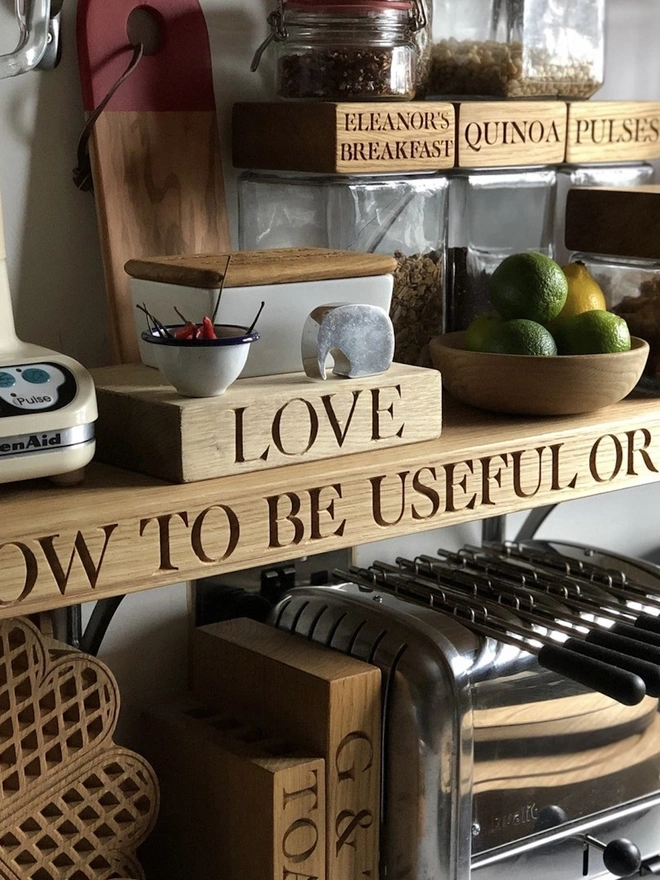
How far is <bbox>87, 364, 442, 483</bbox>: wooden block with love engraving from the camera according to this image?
2.94 feet

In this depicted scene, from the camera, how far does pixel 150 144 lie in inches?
44.3

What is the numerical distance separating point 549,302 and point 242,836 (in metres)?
0.52

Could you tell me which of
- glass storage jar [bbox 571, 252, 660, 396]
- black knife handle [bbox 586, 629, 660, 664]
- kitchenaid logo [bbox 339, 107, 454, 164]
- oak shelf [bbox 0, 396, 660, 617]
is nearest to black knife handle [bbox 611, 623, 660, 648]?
black knife handle [bbox 586, 629, 660, 664]

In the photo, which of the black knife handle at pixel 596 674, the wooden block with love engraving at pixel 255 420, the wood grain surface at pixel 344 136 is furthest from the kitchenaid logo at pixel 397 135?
the black knife handle at pixel 596 674

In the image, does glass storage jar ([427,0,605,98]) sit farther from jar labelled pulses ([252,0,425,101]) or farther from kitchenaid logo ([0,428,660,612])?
kitchenaid logo ([0,428,660,612])

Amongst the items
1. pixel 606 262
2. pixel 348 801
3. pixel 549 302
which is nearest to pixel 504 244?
pixel 606 262

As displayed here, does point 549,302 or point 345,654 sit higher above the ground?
point 549,302

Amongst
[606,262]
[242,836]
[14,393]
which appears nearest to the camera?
[14,393]

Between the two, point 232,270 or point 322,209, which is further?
point 322,209

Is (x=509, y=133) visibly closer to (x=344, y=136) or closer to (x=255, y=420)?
(x=344, y=136)

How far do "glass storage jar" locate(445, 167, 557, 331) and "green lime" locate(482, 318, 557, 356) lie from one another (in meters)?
0.16

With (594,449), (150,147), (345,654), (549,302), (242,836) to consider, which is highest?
(150,147)

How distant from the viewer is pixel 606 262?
1.27 meters

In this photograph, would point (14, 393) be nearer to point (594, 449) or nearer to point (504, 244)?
point (594, 449)
